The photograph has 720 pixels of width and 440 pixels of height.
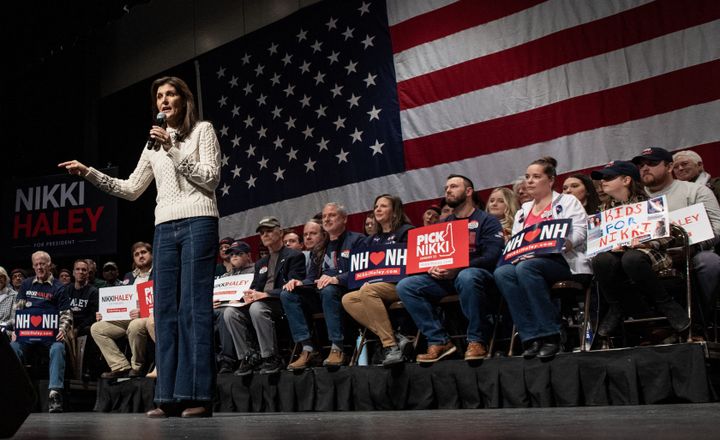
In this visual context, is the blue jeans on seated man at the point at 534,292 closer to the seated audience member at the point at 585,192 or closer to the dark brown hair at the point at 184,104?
the seated audience member at the point at 585,192

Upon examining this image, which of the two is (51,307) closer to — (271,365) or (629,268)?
(271,365)

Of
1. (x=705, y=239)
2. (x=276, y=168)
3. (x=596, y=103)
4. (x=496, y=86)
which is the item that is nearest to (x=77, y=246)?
(x=276, y=168)

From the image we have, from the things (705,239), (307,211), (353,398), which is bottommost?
(353,398)

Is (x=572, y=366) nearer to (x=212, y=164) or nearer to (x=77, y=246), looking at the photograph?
(x=212, y=164)

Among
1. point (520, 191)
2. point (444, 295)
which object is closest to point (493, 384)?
point (444, 295)

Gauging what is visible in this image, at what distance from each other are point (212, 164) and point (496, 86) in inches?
157

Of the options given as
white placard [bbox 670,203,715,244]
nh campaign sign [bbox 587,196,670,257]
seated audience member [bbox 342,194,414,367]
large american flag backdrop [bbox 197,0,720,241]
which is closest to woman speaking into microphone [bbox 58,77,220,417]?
seated audience member [bbox 342,194,414,367]

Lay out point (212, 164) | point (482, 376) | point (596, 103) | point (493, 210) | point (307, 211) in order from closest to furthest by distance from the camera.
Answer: point (212, 164) < point (482, 376) < point (493, 210) < point (596, 103) < point (307, 211)

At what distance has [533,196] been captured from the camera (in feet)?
15.0

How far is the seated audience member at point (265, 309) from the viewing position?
5.54m

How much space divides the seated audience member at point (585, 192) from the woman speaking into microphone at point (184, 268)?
233 centimetres

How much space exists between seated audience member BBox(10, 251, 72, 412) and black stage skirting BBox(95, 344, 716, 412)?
2.07m

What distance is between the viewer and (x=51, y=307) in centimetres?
728

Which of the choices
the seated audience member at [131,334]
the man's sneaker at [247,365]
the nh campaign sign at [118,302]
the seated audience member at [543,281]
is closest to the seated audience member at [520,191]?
the seated audience member at [543,281]
